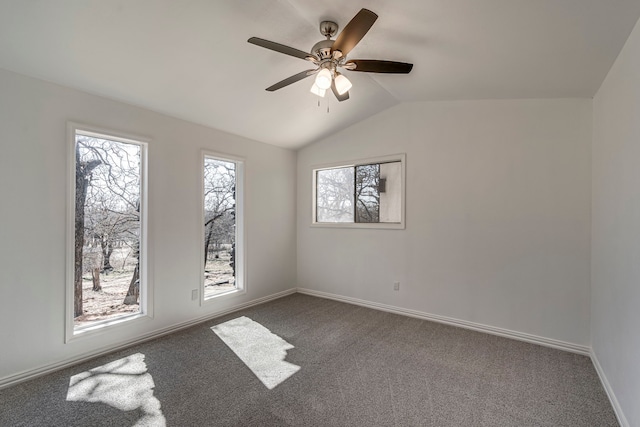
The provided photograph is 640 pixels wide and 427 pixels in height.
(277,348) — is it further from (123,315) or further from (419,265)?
(419,265)

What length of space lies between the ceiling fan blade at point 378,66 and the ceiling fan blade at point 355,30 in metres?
0.14

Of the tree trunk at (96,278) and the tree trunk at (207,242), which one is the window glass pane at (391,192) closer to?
the tree trunk at (207,242)

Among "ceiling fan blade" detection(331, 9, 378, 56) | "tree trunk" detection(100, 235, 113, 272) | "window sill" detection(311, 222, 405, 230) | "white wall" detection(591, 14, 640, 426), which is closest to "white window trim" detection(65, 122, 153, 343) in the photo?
"tree trunk" detection(100, 235, 113, 272)

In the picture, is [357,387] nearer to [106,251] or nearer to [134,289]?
[134,289]

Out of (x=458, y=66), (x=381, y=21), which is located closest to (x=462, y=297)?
(x=458, y=66)

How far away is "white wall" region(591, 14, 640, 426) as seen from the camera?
176 centimetres

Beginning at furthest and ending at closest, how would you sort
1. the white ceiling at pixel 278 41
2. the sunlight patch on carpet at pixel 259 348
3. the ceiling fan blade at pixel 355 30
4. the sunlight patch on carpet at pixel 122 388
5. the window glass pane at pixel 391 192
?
the window glass pane at pixel 391 192 < the sunlight patch on carpet at pixel 259 348 < the sunlight patch on carpet at pixel 122 388 < the white ceiling at pixel 278 41 < the ceiling fan blade at pixel 355 30

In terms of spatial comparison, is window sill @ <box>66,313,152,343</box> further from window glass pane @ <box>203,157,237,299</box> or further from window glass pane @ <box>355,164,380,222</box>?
window glass pane @ <box>355,164,380,222</box>

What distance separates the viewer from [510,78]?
8.82 ft

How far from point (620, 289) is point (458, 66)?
83.3 inches

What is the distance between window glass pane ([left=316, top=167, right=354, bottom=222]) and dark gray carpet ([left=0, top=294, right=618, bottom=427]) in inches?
76.4

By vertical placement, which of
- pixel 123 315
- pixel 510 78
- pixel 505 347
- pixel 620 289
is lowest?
pixel 505 347

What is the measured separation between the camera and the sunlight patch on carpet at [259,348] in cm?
246

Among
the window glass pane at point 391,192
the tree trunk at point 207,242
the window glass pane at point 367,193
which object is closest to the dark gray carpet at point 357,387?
the tree trunk at point 207,242
